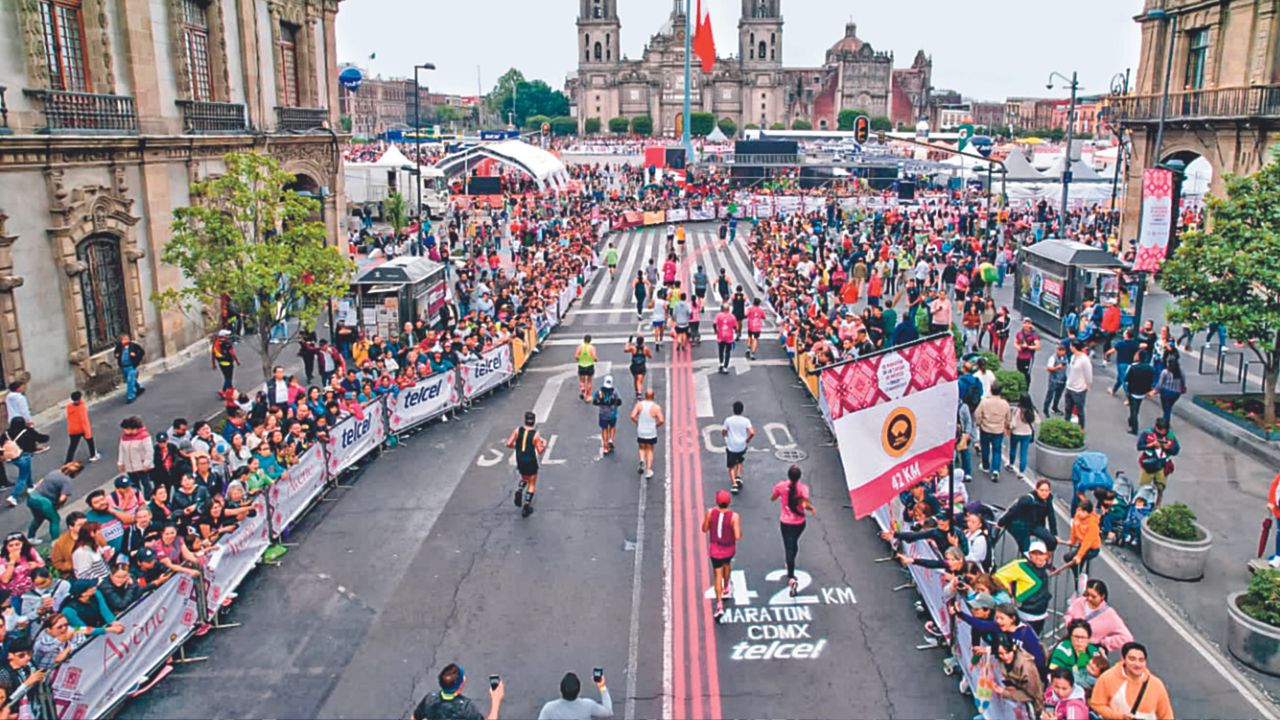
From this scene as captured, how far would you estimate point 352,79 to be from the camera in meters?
44.7

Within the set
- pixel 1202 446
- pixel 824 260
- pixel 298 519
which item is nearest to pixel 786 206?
pixel 824 260

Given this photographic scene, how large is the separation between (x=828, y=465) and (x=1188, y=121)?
23.2m

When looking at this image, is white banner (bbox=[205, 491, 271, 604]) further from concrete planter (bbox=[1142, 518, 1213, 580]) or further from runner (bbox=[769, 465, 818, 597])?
concrete planter (bbox=[1142, 518, 1213, 580])

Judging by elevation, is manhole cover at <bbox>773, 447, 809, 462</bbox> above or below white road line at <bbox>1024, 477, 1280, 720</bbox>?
above

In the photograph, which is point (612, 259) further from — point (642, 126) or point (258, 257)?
point (642, 126)

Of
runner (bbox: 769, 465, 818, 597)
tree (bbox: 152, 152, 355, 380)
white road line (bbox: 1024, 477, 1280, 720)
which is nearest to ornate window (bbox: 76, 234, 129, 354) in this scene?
tree (bbox: 152, 152, 355, 380)

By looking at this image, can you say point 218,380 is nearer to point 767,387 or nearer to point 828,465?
point 767,387

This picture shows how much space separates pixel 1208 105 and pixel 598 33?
163 metres

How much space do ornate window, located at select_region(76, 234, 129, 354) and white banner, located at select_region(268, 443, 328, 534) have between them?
882 cm

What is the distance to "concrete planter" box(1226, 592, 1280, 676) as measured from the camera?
9773 mm

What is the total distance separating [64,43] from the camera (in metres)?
19.8

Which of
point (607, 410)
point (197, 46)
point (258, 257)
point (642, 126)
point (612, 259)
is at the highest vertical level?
point (642, 126)

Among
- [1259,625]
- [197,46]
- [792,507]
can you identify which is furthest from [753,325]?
[197,46]

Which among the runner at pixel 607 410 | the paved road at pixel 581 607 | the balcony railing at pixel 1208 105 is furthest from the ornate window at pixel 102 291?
the balcony railing at pixel 1208 105
